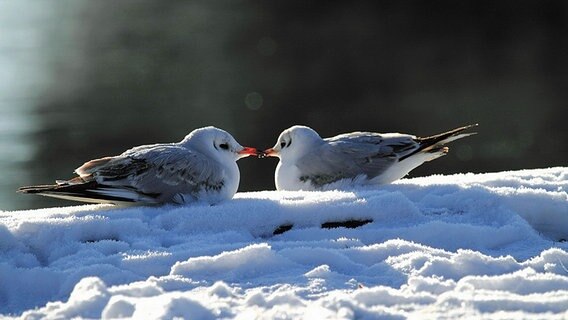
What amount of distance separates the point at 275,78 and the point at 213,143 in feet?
48.1

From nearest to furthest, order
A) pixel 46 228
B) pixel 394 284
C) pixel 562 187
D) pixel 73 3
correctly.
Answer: pixel 394 284 < pixel 46 228 < pixel 562 187 < pixel 73 3

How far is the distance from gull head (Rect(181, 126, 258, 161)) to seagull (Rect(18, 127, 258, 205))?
0.11 m

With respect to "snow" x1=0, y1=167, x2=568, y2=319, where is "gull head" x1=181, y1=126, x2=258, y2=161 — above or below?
above

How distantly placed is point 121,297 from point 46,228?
0.93m

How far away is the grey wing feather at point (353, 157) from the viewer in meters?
5.74

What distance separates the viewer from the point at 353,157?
5.78 m

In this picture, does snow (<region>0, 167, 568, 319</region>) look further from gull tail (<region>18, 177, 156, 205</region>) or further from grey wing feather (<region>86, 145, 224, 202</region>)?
grey wing feather (<region>86, 145, 224, 202</region>)

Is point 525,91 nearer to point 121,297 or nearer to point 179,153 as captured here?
point 179,153

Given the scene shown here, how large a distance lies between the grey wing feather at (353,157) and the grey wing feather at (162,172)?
810mm

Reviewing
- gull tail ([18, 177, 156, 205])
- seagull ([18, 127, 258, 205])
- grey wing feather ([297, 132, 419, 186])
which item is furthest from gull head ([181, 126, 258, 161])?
gull tail ([18, 177, 156, 205])

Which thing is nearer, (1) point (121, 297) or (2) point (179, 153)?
(1) point (121, 297)

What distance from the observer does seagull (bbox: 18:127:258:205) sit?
4.86 m

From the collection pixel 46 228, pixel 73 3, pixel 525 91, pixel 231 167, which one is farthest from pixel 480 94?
pixel 73 3

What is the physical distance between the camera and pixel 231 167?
215 inches
